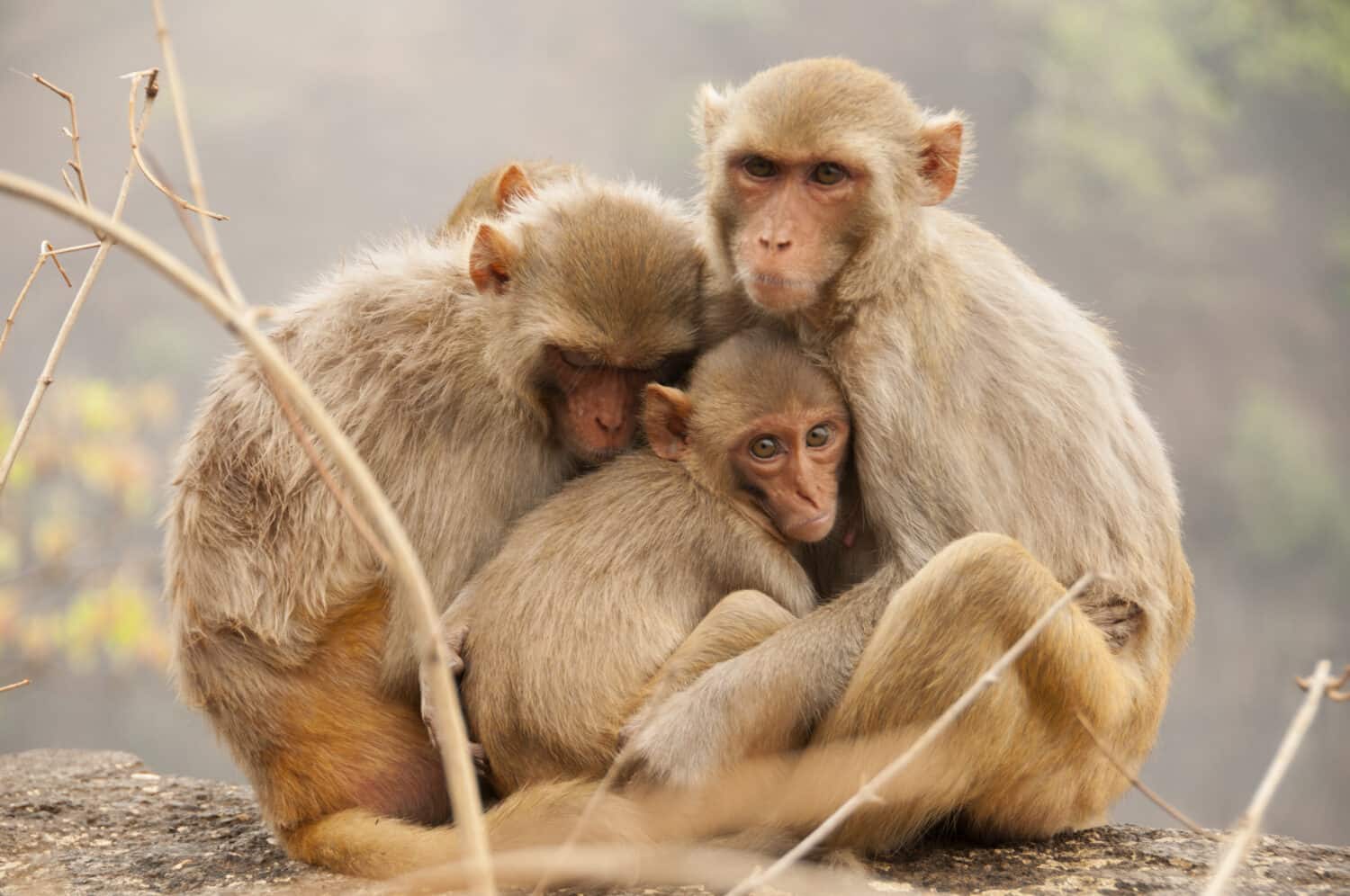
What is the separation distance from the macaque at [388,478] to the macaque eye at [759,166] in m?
0.36

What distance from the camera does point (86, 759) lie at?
19.5 feet

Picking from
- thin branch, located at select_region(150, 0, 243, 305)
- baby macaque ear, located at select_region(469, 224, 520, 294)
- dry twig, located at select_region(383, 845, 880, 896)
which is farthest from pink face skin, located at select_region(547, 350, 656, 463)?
thin branch, located at select_region(150, 0, 243, 305)

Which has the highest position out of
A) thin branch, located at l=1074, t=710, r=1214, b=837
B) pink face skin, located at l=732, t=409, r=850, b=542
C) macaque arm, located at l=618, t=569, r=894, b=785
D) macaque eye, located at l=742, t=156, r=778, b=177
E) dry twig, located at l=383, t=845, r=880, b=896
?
macaque eye, located at l=742, t=156, r=778, b=177

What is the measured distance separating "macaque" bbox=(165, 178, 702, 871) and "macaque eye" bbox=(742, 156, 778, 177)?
0.36 m

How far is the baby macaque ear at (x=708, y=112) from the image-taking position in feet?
15.1

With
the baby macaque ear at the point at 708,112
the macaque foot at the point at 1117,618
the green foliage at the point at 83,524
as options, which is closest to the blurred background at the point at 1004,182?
the green foliage at the point at 83,524

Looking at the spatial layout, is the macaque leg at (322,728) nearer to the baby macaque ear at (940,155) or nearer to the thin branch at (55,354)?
the thin branch at (55,354)

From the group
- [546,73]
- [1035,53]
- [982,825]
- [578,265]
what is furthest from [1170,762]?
[578,265]

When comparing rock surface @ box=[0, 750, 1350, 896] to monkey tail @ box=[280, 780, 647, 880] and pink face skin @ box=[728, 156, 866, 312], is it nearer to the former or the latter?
monkey tail @ box=[280, 780, 647, 880]

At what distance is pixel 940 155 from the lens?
4.36m

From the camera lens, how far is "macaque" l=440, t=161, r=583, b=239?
17.5 ft

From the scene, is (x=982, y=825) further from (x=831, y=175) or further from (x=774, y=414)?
(x=831, y=175)


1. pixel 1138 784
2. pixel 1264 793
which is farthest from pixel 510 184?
pixel 1264 793

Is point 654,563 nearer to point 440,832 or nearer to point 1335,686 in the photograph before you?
point 440,832
